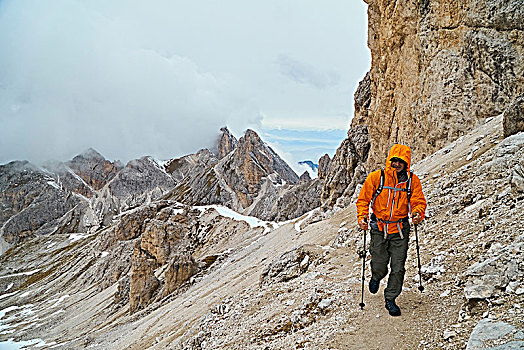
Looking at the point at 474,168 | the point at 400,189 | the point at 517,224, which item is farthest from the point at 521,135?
the point at 400,189

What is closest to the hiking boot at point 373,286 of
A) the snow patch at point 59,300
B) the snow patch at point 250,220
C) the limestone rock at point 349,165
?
the limestone rock at point 349,165

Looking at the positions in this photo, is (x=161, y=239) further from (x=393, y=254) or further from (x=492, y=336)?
(x=492, y=336)

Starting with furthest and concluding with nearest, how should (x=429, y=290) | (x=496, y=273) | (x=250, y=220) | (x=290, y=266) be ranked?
(x=250, y=220)
(x=290, y=266)
(x=429, y=290)
(x=496, y=273)

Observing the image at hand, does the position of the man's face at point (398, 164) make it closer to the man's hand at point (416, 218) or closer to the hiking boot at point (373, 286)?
the man's hand at point (416, 218)

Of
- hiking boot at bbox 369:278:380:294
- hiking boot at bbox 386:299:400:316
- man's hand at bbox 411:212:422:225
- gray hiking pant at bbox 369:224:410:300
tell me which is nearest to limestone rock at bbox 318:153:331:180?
hiking boot at bbox 369:278:380:294

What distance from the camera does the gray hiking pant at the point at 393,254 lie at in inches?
325

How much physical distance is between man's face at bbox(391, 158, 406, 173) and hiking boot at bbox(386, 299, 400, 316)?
3.07 m

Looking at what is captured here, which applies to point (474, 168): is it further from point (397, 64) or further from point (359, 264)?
point (397, 64)

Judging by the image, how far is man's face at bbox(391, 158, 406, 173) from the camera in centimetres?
810

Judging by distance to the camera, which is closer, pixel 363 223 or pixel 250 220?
pixel 363 223

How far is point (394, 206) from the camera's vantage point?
8234 millimetres

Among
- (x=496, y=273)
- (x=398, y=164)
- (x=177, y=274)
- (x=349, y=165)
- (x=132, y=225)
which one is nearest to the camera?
(x=496, y=273)

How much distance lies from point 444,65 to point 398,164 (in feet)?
73.1

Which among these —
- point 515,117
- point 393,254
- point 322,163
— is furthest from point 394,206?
point 322,163
